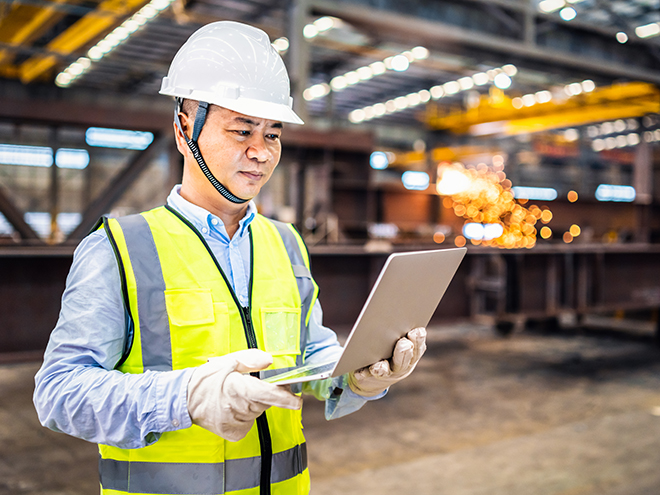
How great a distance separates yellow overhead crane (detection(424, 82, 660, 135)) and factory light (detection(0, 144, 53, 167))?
1243 cm

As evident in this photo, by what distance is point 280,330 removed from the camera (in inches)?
56.7

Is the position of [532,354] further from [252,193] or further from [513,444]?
[252,193]

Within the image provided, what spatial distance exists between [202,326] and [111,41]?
12.6m

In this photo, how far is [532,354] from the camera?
8.55 meters

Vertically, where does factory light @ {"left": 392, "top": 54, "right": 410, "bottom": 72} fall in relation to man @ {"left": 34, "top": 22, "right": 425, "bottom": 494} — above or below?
above

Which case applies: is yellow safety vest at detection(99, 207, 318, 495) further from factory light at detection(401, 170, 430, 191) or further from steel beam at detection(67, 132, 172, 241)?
factory light at detection(401, 170, 430, 191)

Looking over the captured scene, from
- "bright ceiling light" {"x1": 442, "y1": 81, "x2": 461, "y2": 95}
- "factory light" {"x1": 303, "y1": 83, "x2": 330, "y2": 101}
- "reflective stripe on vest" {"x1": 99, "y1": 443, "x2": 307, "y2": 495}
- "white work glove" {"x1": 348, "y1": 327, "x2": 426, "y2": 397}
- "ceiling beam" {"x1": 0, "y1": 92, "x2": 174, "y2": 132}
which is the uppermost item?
"factory light" {"x1": 303, "y1": 83, "x2": 330, "y2": 101}

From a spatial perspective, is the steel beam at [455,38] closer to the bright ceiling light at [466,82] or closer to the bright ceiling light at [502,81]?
the bright ceiling light at [502,81]

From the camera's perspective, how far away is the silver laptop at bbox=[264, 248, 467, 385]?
117cm

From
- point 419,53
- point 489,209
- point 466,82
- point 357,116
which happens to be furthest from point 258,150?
point 357,116

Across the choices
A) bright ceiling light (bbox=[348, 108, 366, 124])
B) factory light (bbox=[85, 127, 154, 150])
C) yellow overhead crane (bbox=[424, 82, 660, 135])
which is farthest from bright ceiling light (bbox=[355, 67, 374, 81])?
factory light (bbox=[85, 127, 154, 150])

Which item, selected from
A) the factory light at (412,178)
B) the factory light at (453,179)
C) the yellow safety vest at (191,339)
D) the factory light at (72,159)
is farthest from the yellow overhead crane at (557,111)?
the factory light at (72,159)

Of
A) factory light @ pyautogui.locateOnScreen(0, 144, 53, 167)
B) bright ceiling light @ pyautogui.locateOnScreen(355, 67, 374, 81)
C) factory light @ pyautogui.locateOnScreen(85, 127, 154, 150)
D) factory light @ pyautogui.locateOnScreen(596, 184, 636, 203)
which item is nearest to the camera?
bright ceiling light @ pyautogui.locateOnScreen(355, 67, 374, 81)

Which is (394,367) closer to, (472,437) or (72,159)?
(472,437)
